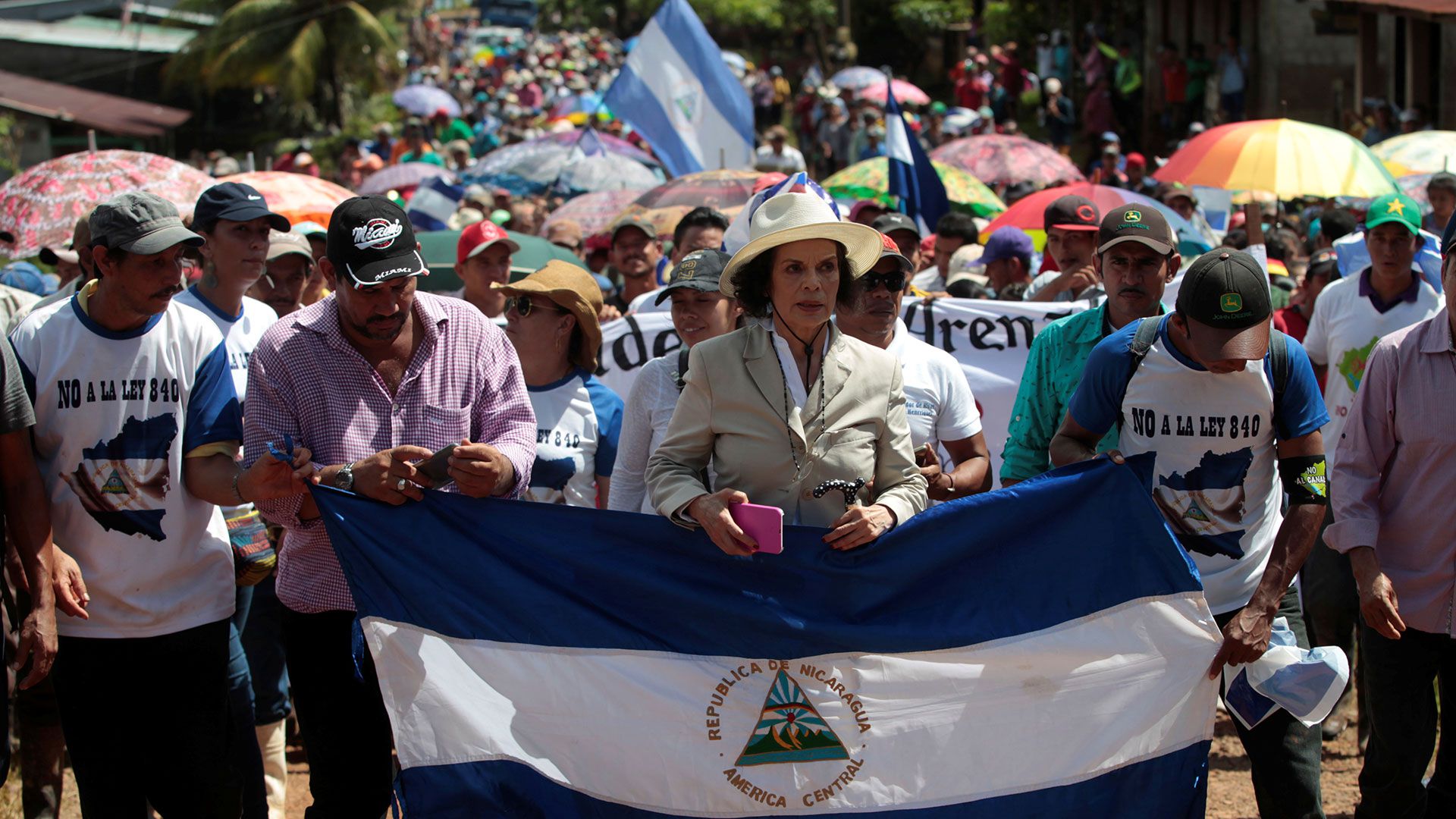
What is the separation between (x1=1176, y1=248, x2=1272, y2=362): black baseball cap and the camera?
157 inches

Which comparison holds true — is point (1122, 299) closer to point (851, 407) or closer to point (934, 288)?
point (851, 407)

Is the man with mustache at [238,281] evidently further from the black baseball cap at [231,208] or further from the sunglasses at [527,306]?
the sunglasses at [527,306]

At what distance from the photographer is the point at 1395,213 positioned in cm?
638

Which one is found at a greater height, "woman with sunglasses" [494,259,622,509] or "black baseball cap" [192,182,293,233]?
"black baseball cap" [192,182,293,233]

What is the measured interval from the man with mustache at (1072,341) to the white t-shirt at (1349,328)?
205 centimetres

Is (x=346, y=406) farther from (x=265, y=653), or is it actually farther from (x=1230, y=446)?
(x=1230, y=446)

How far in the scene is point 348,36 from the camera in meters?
39.4

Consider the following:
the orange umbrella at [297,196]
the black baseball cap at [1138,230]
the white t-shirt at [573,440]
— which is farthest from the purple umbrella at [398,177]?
the black baseball cap at [1138,230]

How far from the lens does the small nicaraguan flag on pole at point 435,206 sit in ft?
44.6

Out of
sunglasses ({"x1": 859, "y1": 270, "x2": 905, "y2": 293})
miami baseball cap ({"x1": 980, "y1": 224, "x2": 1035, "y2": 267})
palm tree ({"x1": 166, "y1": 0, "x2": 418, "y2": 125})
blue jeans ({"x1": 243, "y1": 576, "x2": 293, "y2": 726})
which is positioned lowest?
blue jeans ({"x1": 243, "y1": 576, "x2": 293, "y2": 726})

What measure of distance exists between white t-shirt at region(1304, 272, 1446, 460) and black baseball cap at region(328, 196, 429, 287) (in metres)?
4.39

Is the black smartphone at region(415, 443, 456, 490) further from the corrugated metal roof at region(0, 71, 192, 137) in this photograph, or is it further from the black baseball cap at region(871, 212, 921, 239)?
the corrugated metal roof at region(0, 71, 192, 137)

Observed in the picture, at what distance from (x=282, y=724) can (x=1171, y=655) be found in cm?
337

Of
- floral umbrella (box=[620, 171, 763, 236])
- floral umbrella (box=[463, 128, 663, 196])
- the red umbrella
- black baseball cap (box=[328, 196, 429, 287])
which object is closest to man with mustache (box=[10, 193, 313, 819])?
black baseball cap (box=[328, 196, 429, 287])
